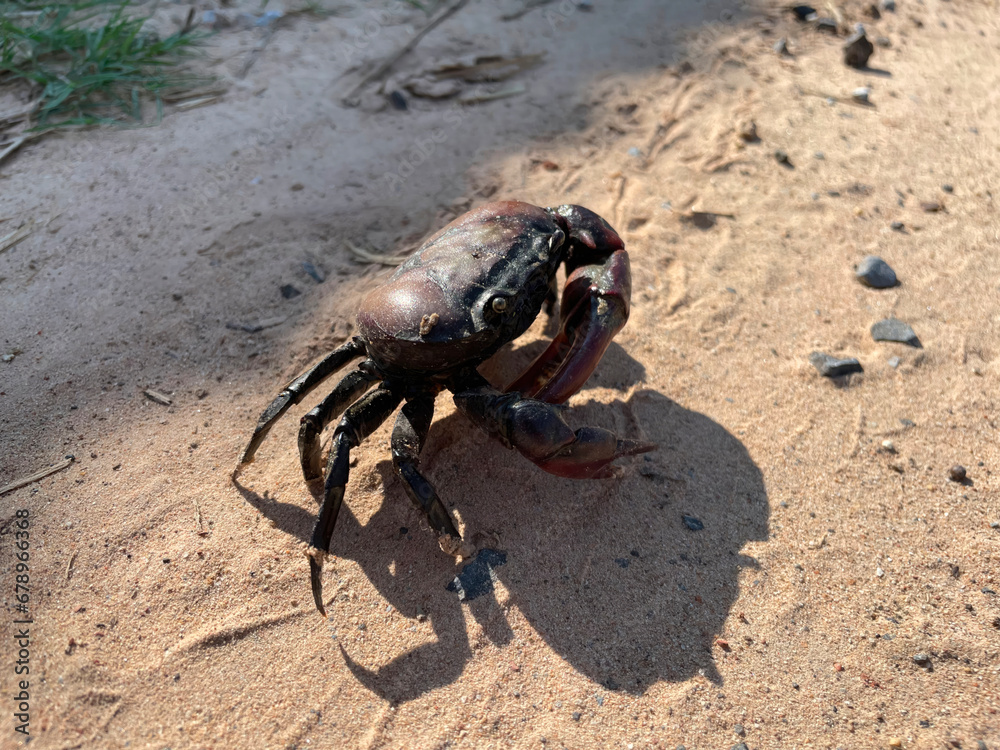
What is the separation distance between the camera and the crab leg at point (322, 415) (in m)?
2.97

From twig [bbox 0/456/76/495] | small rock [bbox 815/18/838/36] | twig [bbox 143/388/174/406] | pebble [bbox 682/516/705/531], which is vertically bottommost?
twig [bbox 0/456/76/495]

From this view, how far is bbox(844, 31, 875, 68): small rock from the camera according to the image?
5.63 metres

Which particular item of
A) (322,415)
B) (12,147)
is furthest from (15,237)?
(322,415)

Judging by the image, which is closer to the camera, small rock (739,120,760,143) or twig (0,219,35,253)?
twig (0,219,35,253)

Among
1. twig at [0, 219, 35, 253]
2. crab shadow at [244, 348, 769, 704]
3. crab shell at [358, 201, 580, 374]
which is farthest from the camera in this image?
twig at [0, 219, 35, 253]

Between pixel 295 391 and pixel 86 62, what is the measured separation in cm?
401

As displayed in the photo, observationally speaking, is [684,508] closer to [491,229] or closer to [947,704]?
[947,704]

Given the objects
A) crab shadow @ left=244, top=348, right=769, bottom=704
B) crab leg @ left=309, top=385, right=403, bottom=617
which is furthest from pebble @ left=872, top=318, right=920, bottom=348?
crab leg @ left=309, top=385, right=403, bottom=617

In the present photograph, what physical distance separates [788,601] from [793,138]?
12.0ft

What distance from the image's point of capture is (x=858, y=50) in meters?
5.66

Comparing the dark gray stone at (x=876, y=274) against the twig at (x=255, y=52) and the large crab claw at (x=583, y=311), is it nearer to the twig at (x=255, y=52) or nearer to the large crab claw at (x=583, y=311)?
the large crab claw at (x=583, y=311)

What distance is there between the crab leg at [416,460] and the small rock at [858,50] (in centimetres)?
503

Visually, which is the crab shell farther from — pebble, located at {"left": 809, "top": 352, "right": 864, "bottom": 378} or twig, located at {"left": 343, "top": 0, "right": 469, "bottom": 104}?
twig, located at {"left": 343, "top": 0, "right": 469, "bottom": 104}

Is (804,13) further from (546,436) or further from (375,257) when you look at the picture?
(546,436)
